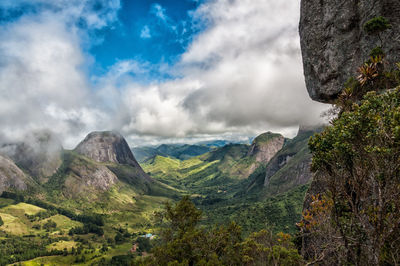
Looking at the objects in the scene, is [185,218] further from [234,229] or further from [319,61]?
[319,61]

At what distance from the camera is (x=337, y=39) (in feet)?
124

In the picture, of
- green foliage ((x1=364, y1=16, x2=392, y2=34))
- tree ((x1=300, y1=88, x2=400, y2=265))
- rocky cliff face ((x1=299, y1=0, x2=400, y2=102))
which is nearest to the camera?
tree ((x1=300, y1=88, x2=400, y2=265))

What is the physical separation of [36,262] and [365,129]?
921 ft

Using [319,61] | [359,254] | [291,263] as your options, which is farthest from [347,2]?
[291,263]

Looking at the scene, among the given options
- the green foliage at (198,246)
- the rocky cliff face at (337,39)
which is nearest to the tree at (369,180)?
the green foliage at (198,246)

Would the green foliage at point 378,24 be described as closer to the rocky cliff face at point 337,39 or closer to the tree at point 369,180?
the rocky cliff face at point 337,39

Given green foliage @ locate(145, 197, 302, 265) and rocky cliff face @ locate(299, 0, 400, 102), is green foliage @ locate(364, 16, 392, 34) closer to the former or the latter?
rocky cliff face @ locate(299, 0, 400, 102)

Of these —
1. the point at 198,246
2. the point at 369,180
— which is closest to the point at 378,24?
the point at 369,180

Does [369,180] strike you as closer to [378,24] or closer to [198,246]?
[198,246]

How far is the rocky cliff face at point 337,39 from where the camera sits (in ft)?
98.9

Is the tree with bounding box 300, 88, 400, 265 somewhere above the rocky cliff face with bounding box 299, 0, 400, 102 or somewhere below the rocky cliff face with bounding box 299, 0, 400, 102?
below

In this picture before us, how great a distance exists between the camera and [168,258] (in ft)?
94.8

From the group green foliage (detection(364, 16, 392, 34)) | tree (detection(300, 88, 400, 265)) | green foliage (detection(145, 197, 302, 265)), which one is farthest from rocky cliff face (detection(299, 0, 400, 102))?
green foliage (detection(145, 197, 302, 265))

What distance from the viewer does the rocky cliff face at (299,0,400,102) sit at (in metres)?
30.2
